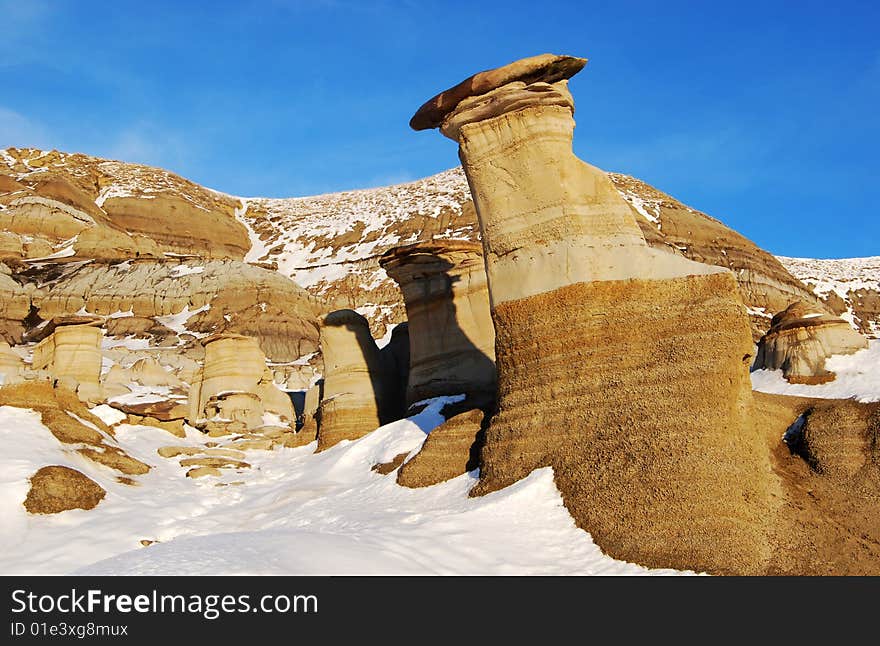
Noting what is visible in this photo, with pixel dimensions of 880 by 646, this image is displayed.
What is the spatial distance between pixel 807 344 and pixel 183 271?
5831cm

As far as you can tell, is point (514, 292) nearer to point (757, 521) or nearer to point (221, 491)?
point (757, 521)

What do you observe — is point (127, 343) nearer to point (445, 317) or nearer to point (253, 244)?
point (445, 317)

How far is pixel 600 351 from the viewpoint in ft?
38.7

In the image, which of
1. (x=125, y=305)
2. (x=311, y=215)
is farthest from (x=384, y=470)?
(x=311, y=215)

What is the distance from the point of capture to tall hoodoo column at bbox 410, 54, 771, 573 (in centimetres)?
950

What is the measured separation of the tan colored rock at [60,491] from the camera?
13.9 m

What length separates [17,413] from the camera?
1830 centimetres

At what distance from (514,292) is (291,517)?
566 centimetres

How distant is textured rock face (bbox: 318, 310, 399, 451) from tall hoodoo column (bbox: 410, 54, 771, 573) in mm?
11254

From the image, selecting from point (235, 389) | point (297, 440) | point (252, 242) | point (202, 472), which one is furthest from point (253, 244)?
point (202, 472)

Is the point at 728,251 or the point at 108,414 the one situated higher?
the point at 728,251

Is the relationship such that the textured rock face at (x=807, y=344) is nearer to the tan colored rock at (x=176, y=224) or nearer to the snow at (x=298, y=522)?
the snow at (x=298, y=522)

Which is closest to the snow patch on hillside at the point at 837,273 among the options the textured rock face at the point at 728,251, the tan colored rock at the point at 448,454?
the textured rock face at the point at 728,251
